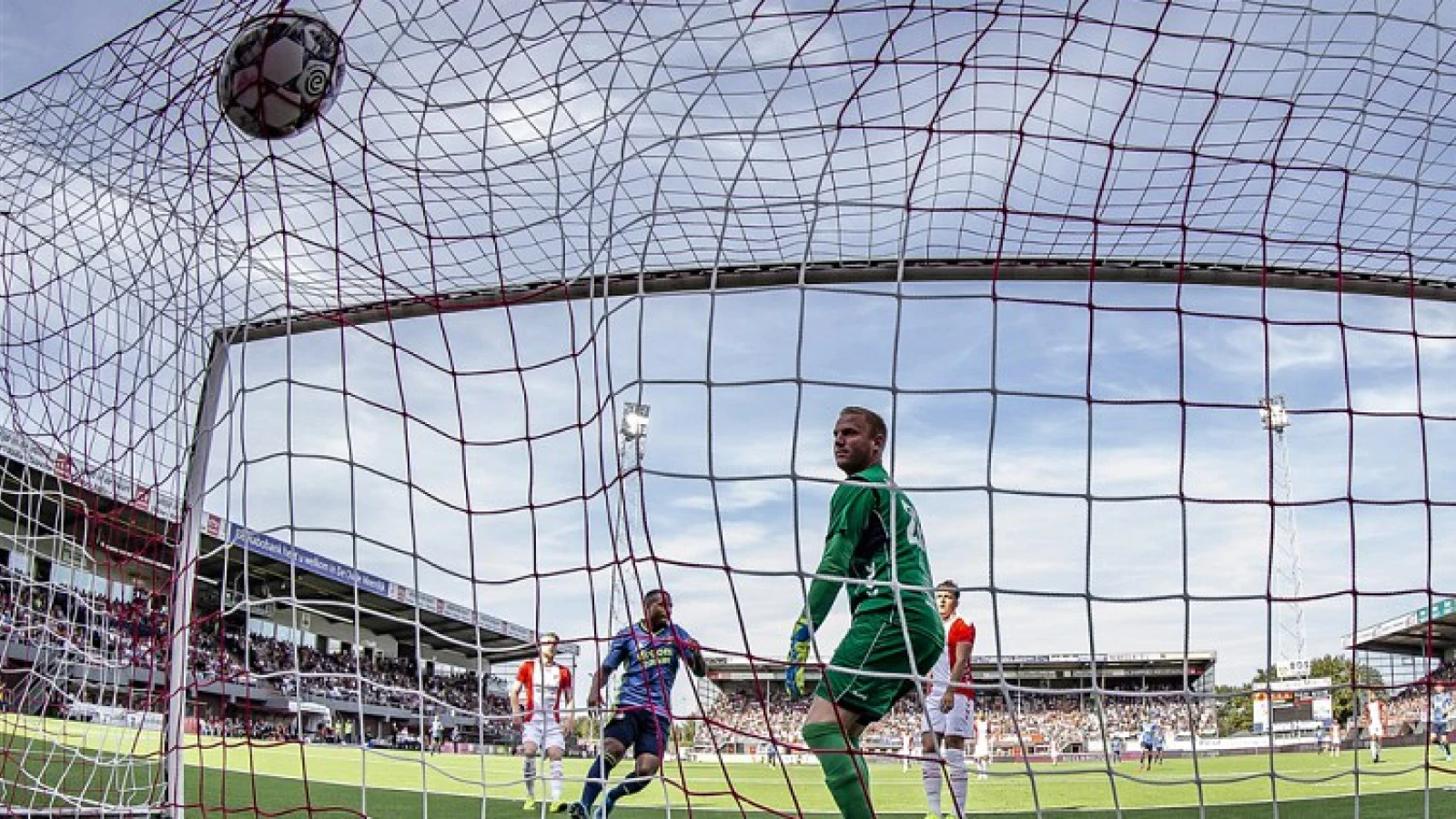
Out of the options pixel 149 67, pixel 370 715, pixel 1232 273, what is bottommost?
pixel 370 715

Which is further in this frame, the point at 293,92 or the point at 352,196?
the point at 352,196

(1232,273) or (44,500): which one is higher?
(1232,273)

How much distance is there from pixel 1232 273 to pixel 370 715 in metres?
41.2

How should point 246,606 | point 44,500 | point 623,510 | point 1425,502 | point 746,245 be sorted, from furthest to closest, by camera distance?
1. point 44,500
2. point 746,245
3. point 246,606
4. point 1425,502
5. point 623,510

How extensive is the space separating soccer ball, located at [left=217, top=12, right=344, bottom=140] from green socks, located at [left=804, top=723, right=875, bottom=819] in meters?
3.19

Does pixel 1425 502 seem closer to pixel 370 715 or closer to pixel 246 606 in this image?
pixel 246 606

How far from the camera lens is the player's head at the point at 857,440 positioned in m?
4.16

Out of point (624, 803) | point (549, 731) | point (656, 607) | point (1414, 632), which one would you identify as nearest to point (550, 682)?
point (549, 731)

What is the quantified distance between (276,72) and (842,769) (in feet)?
11.3

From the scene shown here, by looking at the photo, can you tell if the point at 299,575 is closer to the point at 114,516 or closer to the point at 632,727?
the point at 114,516

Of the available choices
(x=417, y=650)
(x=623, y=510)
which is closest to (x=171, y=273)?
(x=417, y=650)

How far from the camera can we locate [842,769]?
3.88 meters


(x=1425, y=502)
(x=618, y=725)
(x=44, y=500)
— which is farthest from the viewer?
(x=44, y=500)

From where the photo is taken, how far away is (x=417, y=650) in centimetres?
545
